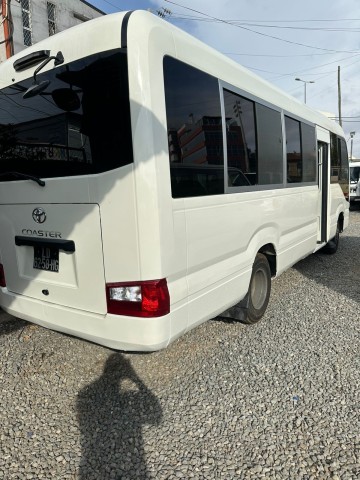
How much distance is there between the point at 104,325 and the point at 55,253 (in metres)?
0.72

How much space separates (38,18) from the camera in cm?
Result: 1559

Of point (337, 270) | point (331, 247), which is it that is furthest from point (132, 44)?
point (331, 247)

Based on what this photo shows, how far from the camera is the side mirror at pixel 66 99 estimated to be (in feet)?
8.22

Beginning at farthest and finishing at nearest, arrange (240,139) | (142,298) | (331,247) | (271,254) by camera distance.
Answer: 1. (331,247)
2. (271,254)
3. (240,139)
4. (142,298)

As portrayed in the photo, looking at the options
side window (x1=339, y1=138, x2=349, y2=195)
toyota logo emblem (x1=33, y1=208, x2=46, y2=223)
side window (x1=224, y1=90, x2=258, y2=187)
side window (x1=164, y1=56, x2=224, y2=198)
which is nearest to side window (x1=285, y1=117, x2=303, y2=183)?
side window (x1=224, y1=90, x2=258, y2=187)

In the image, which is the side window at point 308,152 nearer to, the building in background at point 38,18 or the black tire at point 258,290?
the black tire at point 258,290

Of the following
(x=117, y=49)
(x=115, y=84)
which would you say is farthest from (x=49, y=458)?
(x=117, y=49)

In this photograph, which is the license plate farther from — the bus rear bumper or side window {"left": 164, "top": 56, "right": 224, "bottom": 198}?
side window {"left": 164, "top": 56, "right": 224, "bottom": 198}

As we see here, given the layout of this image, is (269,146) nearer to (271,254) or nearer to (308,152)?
(271,254)

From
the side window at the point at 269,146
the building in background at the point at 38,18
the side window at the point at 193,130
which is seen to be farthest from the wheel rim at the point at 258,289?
the building in background at the point at 38,18

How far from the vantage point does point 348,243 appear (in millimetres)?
8953

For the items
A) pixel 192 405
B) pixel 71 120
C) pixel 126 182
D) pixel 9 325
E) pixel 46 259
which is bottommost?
pixel 192 405

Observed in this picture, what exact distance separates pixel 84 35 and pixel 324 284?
4613mm

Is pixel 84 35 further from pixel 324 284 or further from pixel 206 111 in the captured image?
pixel 324 284
